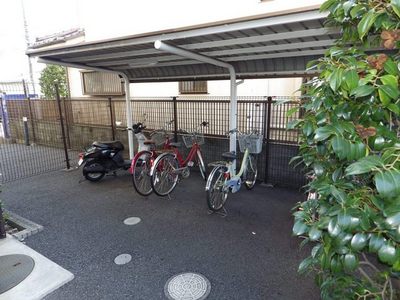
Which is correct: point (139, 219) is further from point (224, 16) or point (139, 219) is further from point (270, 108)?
point (224, 16)

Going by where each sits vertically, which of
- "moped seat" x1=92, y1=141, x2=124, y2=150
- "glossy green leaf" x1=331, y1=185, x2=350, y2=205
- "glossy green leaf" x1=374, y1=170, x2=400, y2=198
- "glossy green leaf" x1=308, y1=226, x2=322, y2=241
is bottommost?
"moped seat" x1=92, y1=141, x2=124, y2=150

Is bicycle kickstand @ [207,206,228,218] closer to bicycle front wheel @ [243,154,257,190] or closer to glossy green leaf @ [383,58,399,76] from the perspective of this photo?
bicycle front wheel @ [243,154,257,190]

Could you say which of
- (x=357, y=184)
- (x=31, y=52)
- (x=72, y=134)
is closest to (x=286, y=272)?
(x=357, y=184)

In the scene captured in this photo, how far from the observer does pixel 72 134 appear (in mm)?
8016

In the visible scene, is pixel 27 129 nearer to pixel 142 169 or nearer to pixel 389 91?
pixel 142 169

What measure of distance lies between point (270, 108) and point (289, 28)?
2168 mm

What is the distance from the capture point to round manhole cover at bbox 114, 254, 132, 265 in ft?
9.03

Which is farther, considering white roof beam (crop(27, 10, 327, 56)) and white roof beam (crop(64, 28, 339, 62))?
white roof beam (crop(64, 28, 339, 62))

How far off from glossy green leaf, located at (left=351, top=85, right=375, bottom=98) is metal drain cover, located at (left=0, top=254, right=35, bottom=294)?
3056 millimetres

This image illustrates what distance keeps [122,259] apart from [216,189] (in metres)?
1.61

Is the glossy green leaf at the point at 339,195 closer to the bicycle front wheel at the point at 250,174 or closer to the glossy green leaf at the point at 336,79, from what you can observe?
the glossy green leaf at the point at 336,79

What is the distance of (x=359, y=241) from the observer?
3.27 feet

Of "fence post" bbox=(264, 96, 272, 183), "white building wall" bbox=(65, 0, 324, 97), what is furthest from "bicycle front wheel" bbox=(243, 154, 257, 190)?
"white building wall" bbox=(65, 0, 324, 97)

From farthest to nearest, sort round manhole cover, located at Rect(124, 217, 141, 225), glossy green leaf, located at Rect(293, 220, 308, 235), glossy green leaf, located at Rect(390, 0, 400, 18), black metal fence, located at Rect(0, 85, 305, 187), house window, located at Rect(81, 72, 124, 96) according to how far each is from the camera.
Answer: house window, located at Rect(81, 72, 124, 96)
black metal fence, located at Rect(0, 85, 305, 187)
round manhole cover, located at Rect(124, 217, 141, 225)
glossy green leaf, located at Rect(293, 220, 308, 235)
glossy green leaf, located at Rect(390, 0, 400, 18)
